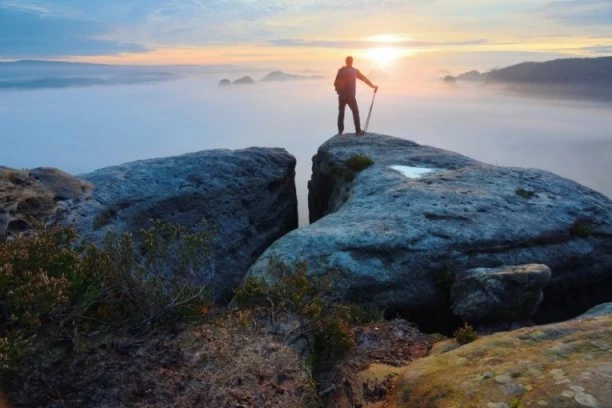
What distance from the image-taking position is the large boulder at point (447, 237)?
50.1ft

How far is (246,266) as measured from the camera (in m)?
21.9

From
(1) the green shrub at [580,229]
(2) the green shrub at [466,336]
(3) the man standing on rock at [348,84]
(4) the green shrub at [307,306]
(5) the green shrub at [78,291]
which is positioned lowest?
(1) the green shrub at [580,229]

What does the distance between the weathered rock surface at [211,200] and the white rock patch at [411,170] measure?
5.68 meters

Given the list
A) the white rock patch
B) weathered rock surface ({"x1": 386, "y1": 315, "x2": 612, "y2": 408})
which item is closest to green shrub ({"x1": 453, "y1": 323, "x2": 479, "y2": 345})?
weathered rock surface ({"x1": 386, "y1": 315, "x2": 612, "y2": 408})

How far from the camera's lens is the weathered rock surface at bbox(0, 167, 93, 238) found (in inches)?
619

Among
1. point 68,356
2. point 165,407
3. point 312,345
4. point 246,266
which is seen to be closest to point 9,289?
point 68,356

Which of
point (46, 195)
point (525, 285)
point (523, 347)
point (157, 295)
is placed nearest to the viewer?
point (523, 347)

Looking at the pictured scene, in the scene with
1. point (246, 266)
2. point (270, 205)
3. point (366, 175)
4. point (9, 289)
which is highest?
point (9, 289)

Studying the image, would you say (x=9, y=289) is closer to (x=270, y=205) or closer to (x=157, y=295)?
(x=157, y=295)

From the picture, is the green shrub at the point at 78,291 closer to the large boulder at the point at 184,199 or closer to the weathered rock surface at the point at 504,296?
the large boulder at the point at 184,199

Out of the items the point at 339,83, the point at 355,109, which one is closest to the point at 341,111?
the point at 355,109

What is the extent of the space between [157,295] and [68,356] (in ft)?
5.59

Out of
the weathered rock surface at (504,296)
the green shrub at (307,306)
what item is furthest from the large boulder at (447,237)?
the green shrub at (307,306)

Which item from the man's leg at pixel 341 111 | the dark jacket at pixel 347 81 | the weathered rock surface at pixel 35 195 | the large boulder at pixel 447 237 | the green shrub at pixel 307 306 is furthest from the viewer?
the man's leg at pixel 341 111
